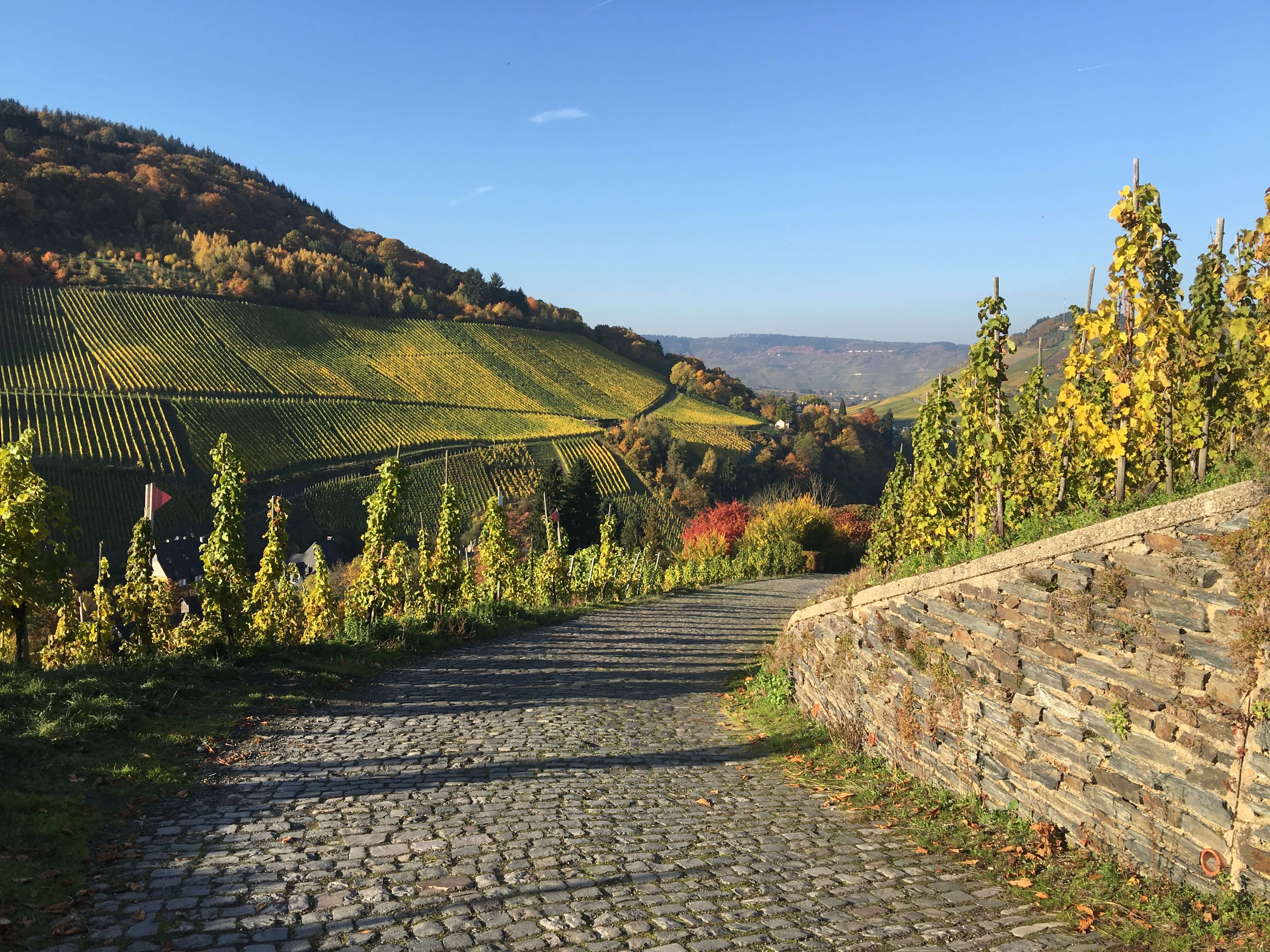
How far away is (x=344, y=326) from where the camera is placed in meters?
85.2

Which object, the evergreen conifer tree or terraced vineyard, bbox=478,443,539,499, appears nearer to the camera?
the evergreen conifer tree

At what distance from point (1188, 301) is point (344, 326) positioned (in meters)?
86.0

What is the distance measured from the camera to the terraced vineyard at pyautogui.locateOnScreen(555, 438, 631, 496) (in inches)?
2504

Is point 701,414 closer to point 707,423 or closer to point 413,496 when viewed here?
point 707,423

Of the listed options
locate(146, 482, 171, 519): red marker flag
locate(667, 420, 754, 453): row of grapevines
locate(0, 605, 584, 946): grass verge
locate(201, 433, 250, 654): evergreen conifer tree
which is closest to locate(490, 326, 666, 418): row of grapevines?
locate(667, 420, 754, 453): row of grapevines

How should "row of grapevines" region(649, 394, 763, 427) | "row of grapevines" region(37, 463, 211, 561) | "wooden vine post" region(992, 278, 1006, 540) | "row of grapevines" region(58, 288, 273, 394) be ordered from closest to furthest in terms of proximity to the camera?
"wooden vine post" region(992, 278, 1006, 540) < "row of grapevines" region(37, 463, 211, 561) < "row of grapevines" region(58, 288, 273, 394) < "row of grapevines" region(649, 394, 763, 427)

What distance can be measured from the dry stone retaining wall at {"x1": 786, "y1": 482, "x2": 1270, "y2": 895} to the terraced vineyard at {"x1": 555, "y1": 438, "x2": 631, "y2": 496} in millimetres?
54840

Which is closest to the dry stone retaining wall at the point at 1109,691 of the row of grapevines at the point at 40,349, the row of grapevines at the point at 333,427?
the row of grapevines at the point at 333,427

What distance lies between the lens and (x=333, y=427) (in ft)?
206

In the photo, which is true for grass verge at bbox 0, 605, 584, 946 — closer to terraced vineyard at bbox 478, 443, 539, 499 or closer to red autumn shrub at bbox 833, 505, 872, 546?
red autumn shrub at bbox 833, 505, 872, 546

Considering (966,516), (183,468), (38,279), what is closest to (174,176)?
(38,279)

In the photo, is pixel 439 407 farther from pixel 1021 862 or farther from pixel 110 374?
pixel 1021 862

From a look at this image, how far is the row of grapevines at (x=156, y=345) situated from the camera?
5988 centimetres

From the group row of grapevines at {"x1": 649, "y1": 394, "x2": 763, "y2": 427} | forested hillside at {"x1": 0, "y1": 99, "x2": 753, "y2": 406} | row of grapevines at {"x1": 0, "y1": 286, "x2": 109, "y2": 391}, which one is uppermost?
forested hillside at {"x1": 0, "y1": 99, "x2": 753, "y2": 406}
